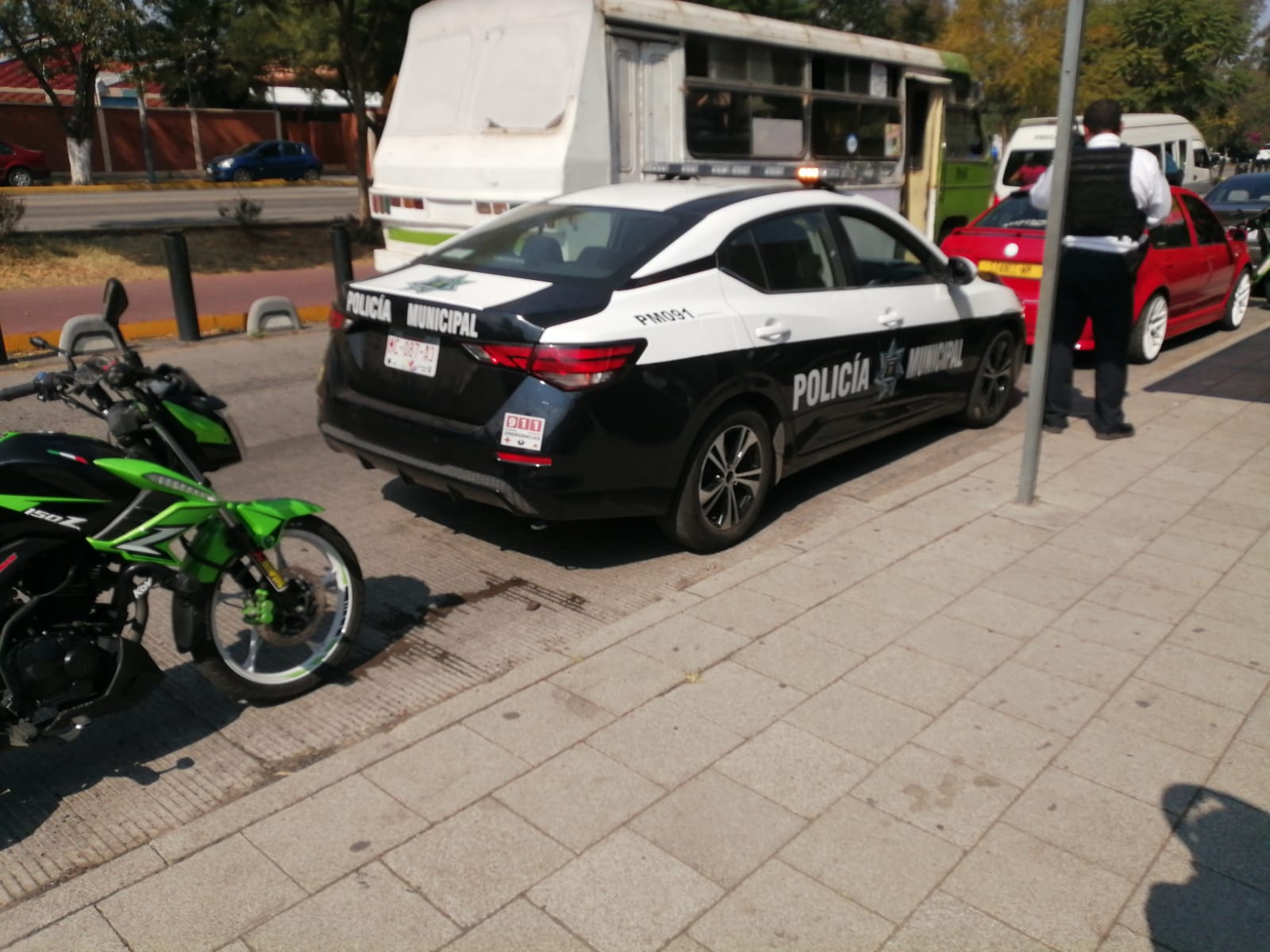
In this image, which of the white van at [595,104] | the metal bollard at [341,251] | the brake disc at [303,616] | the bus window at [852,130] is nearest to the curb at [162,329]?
the metal bollard at [341,251]

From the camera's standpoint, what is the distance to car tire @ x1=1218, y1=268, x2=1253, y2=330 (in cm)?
1159

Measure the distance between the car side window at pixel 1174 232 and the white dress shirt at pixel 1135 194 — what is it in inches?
112

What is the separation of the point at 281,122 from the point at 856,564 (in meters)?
51.4

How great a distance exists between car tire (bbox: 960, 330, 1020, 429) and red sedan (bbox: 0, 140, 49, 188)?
3393cm

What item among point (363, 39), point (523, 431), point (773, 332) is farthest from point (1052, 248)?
point (363, 39)

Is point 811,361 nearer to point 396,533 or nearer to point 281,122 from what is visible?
point 396,533

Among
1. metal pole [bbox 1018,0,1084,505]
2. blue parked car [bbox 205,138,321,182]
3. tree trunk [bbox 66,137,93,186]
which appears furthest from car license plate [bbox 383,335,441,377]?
blue parked car [bbox 205,138,321,182]

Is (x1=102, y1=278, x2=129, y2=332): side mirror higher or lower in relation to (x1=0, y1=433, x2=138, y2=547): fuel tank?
higher

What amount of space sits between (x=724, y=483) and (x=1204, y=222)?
7594 mm

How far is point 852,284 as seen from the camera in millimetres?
5949

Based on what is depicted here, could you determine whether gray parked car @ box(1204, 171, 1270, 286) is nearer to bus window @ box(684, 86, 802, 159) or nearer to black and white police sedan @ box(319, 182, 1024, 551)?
bus window @ box(684, 86, 802, 159)

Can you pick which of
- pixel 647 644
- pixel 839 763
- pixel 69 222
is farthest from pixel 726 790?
pixel 69 222

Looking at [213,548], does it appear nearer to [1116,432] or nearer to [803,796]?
[803,796]

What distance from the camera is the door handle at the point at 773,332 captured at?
523 cm
